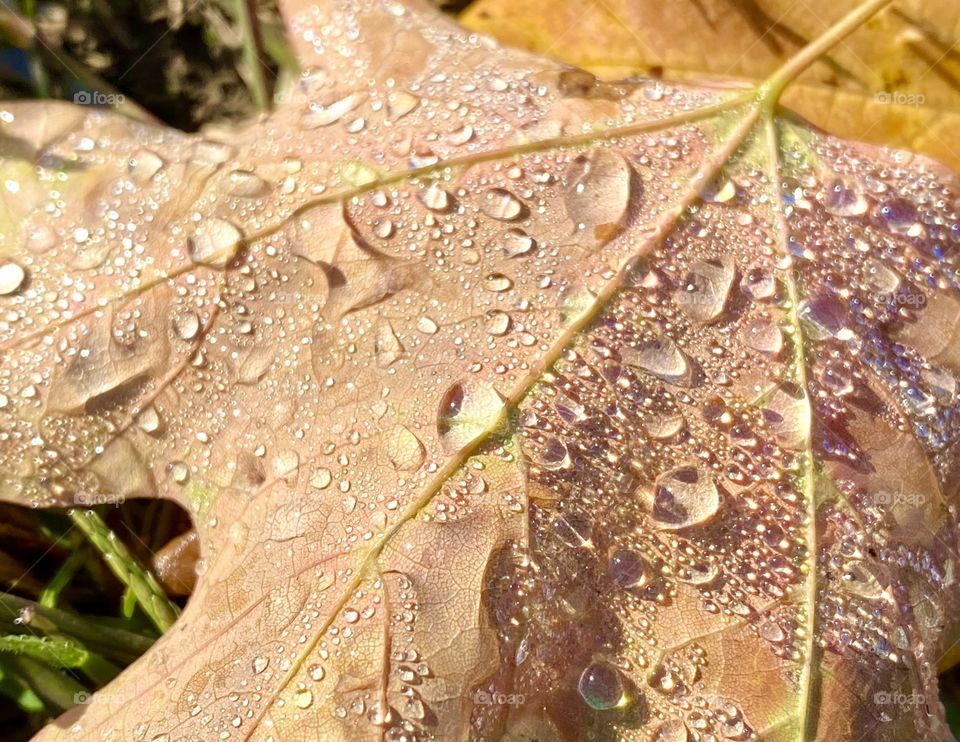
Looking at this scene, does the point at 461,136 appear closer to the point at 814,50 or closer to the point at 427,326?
the point at 427,326

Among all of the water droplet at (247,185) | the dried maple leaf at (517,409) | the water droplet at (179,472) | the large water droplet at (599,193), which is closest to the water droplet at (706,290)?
the dried maple leaf at (517,409)

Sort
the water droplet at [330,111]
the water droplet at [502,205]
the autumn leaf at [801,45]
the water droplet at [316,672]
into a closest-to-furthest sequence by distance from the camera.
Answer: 1. the water droplet at [316,672]
2. the water droplet at [502,205]
3. the water droplet at [330,111]
4. the autumn leaf at [801,45]

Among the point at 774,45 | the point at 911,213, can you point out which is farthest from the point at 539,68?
the point at 911,213

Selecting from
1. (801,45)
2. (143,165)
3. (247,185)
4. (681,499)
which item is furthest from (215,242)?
(801,45)

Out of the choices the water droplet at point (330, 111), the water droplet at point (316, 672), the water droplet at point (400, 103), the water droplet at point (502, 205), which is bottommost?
the water droplet at point (316, 672)

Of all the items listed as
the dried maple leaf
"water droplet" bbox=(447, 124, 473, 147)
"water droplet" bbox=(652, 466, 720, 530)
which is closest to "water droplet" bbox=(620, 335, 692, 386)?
the dried maple leaf

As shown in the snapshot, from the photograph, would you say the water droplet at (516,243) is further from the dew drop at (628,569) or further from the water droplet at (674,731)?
the water droplet at (674,731)

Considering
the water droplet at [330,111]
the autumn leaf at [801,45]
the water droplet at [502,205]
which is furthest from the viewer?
the autumn leaf at [801,45]
